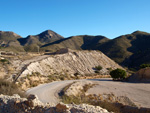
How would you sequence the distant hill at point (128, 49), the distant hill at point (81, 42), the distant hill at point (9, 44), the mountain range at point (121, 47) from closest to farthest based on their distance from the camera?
the distant hill at point (128, 49) → the mountain range at point (121, 47) → the distant hill at point (9, 44) → the distant hill at point (81, 42)

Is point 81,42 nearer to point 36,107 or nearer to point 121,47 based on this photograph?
point 121,47

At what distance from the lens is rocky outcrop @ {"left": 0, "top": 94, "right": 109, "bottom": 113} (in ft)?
18.2

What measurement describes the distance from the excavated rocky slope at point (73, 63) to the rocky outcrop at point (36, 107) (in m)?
22.2

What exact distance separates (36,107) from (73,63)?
3515 centimetres

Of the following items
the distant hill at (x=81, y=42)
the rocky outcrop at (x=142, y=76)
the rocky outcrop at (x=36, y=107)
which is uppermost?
the distant hill at (x=81, y=42)

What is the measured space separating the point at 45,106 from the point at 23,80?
15.7m

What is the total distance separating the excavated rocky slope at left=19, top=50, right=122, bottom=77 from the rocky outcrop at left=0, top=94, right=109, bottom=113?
72.7ft

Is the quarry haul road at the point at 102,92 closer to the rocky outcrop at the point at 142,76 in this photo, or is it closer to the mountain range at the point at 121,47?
the rocky outcrop at the point at 142,76

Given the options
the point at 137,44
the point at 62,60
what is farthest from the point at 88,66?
the point at 137,44

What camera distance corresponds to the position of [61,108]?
18.2ft

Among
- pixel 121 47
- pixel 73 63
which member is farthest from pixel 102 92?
pixel 121 47

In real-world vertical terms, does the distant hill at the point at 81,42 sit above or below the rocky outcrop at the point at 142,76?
above

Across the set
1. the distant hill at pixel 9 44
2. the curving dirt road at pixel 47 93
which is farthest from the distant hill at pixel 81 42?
the curving dirt road at pixel 47 93

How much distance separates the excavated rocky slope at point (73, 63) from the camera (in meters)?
32.9
